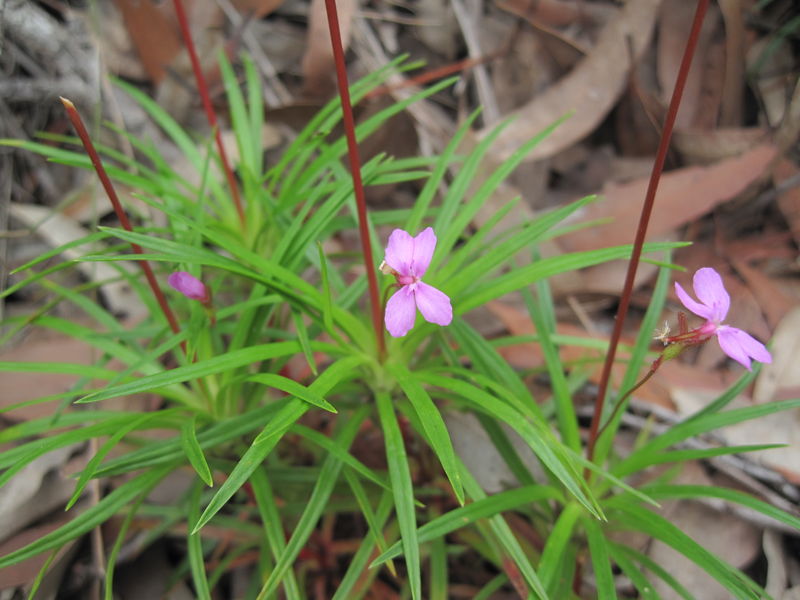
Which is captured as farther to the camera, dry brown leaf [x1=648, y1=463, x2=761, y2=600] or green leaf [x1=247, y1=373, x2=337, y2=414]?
dry brown leaf [x1=648, y1=463, x2=761, y2=600]

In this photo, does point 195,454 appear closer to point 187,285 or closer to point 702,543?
point 187,285

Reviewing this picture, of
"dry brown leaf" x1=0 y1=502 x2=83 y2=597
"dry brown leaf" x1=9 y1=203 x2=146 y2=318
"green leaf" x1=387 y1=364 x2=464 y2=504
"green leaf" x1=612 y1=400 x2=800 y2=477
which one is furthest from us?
"dry brown leaf" x1=9 y1=203 x2=146 y2=318

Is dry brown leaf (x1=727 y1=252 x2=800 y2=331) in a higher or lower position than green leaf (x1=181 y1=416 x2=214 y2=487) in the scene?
higher

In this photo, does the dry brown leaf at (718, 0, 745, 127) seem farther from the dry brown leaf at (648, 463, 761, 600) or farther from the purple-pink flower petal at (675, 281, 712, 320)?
the purple-pink flower petal at (675, 281, 712, 320)

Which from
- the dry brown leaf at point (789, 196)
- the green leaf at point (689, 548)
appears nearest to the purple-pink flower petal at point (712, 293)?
the green leaf at point (689, 548)

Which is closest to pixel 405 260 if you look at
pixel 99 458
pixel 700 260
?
pixel 99 458

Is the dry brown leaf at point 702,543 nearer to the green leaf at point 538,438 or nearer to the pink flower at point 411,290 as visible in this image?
the green leaf at point 538,438

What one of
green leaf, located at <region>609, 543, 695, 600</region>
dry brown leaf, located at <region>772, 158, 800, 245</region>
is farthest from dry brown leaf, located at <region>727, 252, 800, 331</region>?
green leaf, located at <region>609, 543, 695, 600</region>
